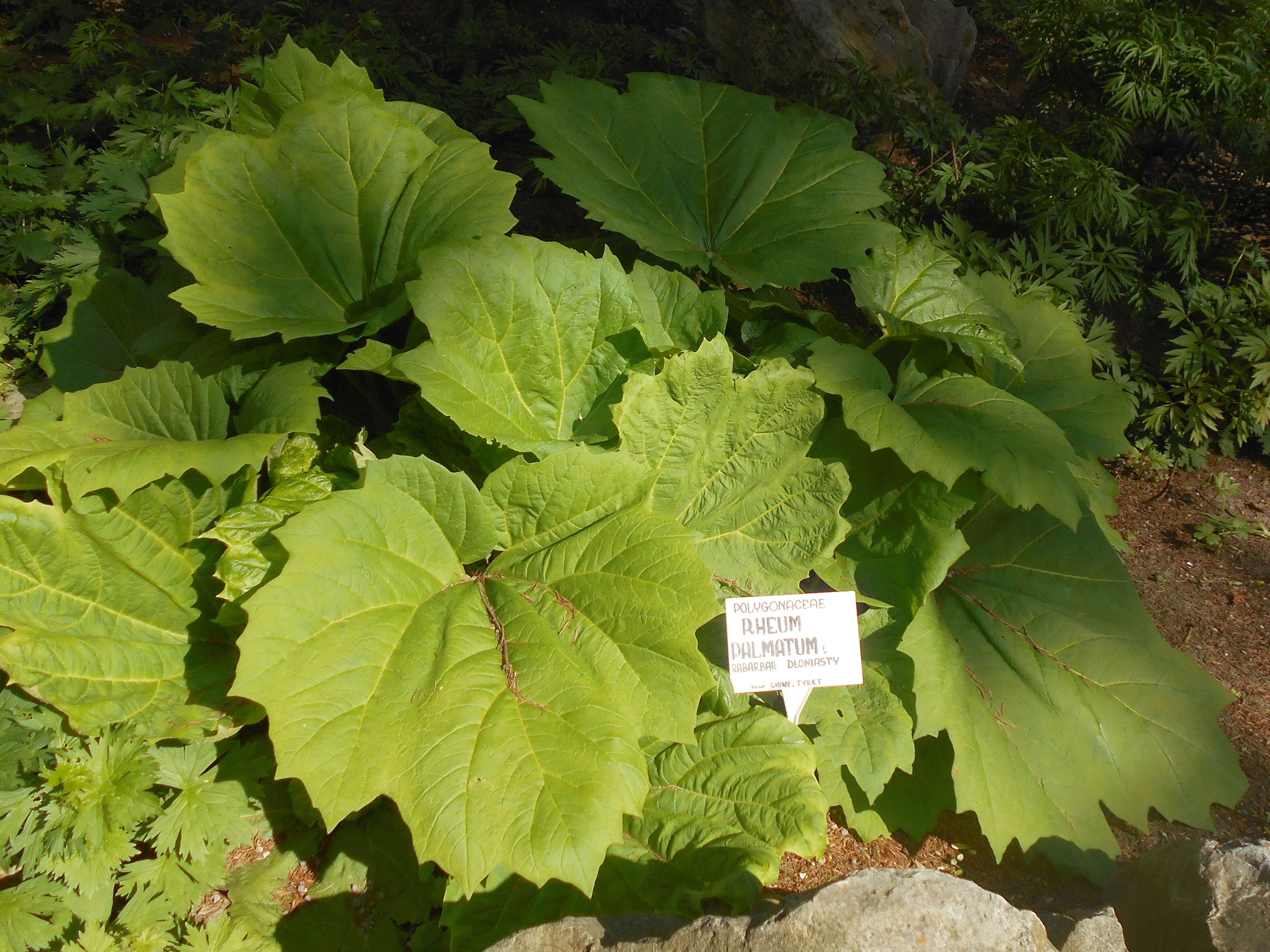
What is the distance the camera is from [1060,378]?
2479 mm

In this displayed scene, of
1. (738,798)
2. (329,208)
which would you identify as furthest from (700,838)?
(329,208)

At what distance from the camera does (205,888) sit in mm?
1673

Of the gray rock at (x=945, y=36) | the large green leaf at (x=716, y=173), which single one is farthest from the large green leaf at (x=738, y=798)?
the gray rock at (x=945, y=36)

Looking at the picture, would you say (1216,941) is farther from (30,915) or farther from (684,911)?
(30,915)

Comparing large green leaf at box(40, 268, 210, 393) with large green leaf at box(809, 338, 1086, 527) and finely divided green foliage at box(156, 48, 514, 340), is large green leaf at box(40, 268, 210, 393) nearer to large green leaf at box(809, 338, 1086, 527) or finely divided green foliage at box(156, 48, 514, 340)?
finely divided green foliage at box(156, 48, 514, 340)

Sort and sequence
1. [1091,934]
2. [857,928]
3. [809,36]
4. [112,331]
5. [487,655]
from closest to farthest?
[857,928] < [1091,934] < [487,655] < [112,331] < [809,36]

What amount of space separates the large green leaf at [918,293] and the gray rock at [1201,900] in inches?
49.6

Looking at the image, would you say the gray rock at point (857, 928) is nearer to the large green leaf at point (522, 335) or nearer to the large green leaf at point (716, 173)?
the large green leaf at point (522, 335)

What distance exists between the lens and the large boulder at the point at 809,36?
143 inches

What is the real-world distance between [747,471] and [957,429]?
500 mm

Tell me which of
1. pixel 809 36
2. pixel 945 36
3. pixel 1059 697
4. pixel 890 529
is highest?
pixel 945 36

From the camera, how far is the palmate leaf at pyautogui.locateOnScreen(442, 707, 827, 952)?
1622 mm

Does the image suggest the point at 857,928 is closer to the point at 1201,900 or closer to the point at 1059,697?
the point at 1201,900

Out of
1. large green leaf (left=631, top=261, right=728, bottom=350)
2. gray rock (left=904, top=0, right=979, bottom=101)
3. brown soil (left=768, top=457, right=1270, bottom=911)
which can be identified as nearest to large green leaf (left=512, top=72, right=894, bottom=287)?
large green leaf (left=631, top=261, right=728, bottom=350)
